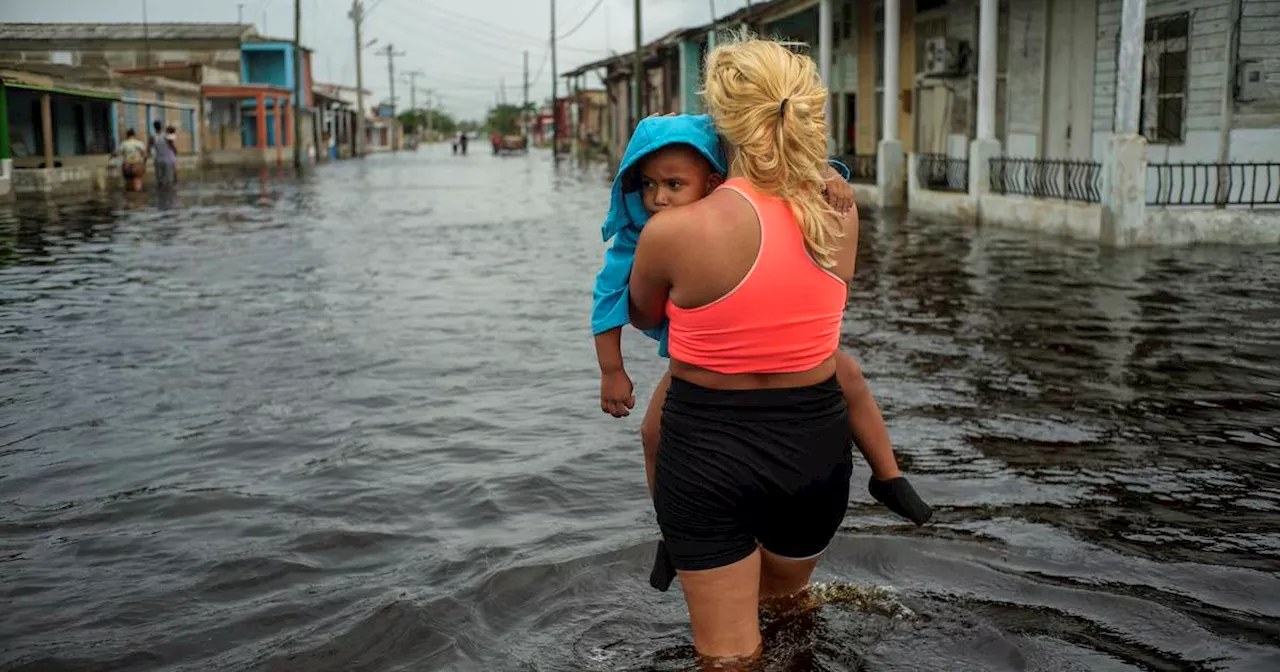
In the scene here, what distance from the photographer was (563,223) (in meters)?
20.6

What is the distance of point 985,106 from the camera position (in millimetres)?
18250

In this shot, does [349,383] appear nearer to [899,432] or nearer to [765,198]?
[899,432]

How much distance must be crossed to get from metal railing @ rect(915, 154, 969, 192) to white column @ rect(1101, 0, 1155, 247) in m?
6.45

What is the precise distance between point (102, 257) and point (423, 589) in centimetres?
1209

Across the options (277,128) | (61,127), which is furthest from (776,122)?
(277,128)

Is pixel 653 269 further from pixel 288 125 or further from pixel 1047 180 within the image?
pixel 288 125

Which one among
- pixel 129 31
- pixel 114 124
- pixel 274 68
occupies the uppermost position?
pixel 129 31

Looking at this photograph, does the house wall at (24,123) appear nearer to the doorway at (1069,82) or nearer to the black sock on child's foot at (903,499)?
the doorway at (1069,82)

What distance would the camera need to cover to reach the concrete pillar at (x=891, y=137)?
854 inches

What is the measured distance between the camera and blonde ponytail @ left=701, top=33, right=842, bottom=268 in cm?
261

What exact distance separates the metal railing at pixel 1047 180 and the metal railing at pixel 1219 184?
2.69 feet

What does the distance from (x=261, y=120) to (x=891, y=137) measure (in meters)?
38.9

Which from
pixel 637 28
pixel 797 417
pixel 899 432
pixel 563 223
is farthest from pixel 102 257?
pixel 637 28

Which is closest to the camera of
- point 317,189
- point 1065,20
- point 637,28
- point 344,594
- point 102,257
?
point 344,594
